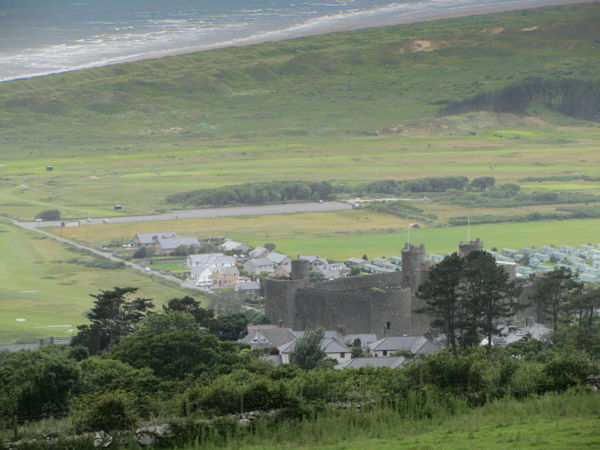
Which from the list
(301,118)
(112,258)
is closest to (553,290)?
(112,258)

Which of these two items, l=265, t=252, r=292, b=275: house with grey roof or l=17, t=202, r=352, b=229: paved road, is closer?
l=265, t=252, r=292, b=275: house with grey roof

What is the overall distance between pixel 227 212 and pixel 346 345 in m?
47.8

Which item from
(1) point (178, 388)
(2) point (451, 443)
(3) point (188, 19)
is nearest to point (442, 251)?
(1) point (178, 388)

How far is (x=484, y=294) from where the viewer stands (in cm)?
3091

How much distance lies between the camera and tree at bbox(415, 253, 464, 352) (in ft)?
102

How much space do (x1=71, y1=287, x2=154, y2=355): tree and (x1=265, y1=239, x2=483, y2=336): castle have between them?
Result: 472cm

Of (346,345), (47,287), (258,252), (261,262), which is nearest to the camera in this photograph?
(346,345)

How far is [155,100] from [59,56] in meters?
22.3

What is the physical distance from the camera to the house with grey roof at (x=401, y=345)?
102 feet

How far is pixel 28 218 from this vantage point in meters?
75.8

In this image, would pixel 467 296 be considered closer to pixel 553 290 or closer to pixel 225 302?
pixel 553 290

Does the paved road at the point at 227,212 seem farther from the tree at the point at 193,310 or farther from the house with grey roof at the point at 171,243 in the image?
the tree at the point at 193,310

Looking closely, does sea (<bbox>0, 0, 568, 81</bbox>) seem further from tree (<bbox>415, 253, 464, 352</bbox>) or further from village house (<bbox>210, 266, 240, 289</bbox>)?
tree (<bbox>415, 253, 464, 352</bbox>)

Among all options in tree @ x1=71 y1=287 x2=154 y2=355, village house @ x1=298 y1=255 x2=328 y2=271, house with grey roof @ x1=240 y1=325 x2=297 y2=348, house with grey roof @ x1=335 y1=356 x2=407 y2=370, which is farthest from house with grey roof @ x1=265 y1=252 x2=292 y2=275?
house with grey roof @ x1=335 y1=356 x2=407 y2=370
